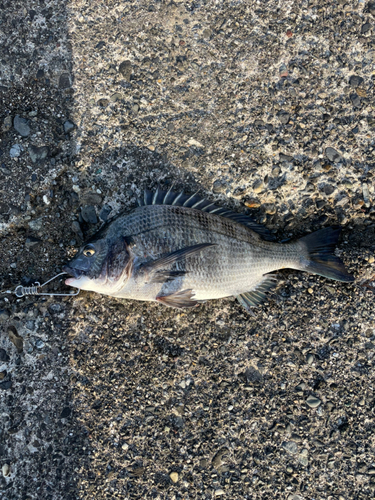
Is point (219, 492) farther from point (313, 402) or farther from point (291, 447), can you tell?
point (313, 402)

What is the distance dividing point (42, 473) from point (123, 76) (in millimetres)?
3704

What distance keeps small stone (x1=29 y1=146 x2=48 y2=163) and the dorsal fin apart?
3.40ft

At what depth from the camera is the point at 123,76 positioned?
334 cm

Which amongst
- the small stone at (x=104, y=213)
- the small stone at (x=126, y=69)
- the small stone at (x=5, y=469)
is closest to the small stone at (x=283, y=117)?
the small stone at (x=126, y=69)

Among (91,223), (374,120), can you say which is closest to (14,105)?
(91,223)

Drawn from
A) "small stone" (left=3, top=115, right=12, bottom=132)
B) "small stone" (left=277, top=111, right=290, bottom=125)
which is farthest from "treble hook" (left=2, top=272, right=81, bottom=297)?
"small stone" (left=277, top=111, right=290, bottom=125)

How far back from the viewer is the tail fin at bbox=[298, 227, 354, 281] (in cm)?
311

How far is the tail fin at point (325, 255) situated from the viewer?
123 inches

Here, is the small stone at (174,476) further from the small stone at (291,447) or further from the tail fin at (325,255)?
the tail fin at (325,255)

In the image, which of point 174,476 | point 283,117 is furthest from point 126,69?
point 174,476

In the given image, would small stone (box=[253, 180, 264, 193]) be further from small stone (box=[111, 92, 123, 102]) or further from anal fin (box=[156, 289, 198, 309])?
small stone (box=[111, 92, 123, 102])

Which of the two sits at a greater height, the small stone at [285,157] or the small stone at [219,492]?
the small stone at [285,157]

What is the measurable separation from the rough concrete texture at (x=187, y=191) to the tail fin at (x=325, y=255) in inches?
5.8

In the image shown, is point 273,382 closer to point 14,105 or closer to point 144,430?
point 144,430
